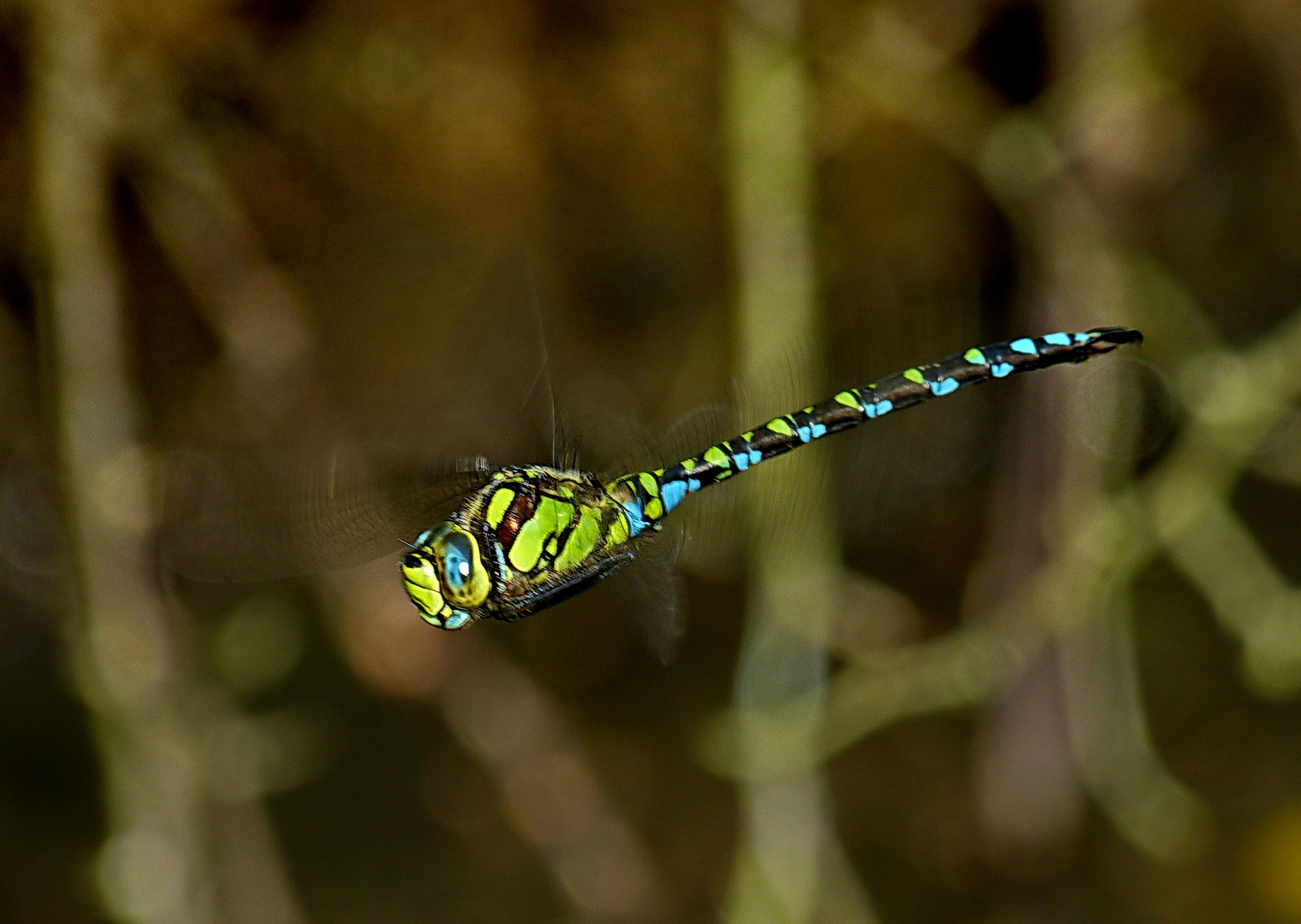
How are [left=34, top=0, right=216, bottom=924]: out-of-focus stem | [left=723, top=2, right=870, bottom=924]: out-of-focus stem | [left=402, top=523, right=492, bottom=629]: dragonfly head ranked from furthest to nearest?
[left=723, top=2, right=870, bottom=924]: out-of-focus stem
[left=34, top=0, right=216, bottom=924]: out-of-focus stem
[left=402, top=523, right=492, bottom=629]: dragonfly head

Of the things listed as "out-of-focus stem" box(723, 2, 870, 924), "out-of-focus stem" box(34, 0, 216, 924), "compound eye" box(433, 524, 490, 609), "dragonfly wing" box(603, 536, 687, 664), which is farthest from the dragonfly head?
"out-of-focus stem" box(34, 0, 216, 924)

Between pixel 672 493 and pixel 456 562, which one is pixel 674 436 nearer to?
pixel 672 493

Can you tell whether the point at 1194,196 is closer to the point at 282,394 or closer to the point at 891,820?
the point at 891,820

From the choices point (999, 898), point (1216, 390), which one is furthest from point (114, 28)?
point (999, 898)

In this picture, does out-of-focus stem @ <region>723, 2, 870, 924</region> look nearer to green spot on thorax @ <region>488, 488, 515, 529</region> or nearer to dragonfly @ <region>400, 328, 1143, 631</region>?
dragonfly @ <region>400, 328, 1143, 631</region>

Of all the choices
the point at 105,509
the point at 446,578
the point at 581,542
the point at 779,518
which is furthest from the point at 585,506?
the point at 105,509

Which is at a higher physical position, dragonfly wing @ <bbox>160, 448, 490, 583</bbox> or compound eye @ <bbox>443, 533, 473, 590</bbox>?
dragonfly wing @ <bbox>160, 448, 490, 583</bbox>
